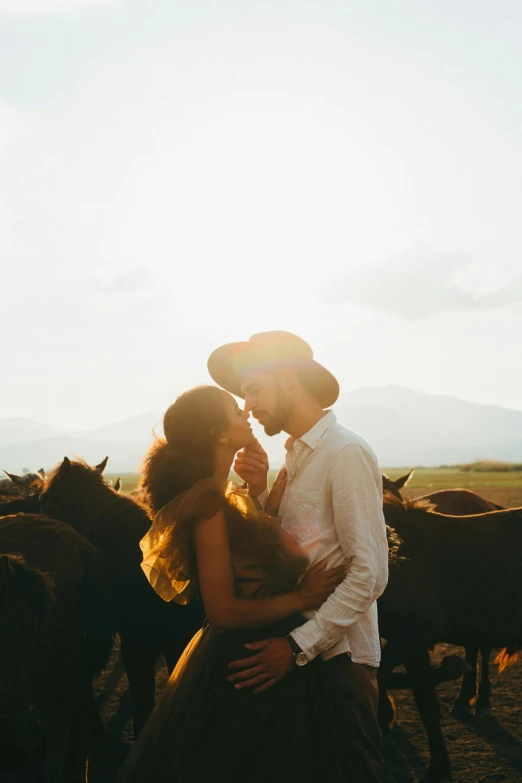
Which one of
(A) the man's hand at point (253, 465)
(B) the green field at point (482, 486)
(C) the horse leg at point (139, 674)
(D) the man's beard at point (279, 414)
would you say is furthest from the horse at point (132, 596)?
(D) the man's beard at point (279, 414)

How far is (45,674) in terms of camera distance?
497 cm

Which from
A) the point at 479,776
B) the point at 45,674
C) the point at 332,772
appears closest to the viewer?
the point at 332,772

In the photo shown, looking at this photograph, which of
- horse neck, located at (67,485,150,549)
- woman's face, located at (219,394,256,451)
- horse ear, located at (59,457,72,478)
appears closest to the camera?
woman's face, located at (219,394,256,451)

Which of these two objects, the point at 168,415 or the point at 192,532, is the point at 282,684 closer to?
the point at 192,532

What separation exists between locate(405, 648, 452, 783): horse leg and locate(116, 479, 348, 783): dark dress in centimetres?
314

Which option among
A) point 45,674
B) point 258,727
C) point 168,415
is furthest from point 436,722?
point 168,415

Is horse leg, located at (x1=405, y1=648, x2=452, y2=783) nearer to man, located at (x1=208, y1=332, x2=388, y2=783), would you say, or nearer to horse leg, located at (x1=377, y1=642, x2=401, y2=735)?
horse leg, located at (x1=377, y1=642, x2=401, y2=735)

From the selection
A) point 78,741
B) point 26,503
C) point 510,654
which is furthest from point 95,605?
point 510,654

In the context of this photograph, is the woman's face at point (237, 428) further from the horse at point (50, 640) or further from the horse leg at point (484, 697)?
the horse leg at point (484, 697)

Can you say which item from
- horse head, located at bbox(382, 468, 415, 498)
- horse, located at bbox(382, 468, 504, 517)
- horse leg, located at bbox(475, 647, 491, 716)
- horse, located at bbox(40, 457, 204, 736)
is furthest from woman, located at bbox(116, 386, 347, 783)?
horse, located at bbox(382, 468, 504, 517)

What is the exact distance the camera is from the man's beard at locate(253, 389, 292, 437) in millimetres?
3078

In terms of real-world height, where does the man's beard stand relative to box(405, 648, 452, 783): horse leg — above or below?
above

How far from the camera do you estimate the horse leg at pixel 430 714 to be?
17.1ft

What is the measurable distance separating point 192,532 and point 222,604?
314mm
